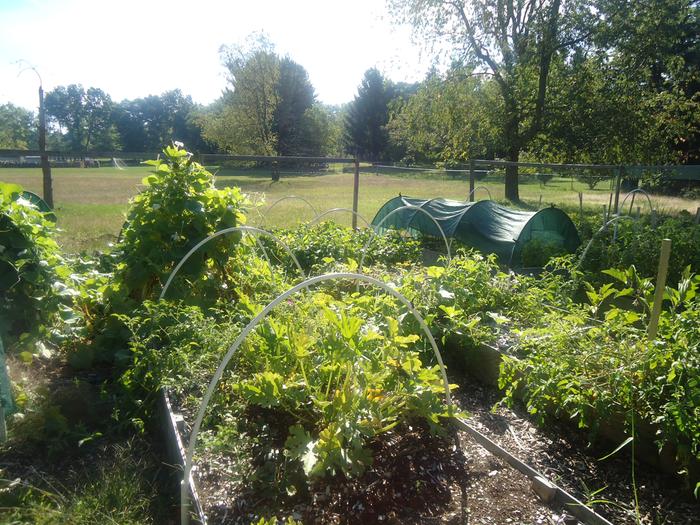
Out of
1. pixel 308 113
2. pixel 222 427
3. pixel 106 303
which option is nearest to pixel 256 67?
pixel 308 113

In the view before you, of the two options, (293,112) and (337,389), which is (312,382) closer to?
(337,389)

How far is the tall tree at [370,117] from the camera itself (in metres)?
41.4

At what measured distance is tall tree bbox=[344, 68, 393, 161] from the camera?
41.4m

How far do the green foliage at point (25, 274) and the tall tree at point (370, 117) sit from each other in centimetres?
3864

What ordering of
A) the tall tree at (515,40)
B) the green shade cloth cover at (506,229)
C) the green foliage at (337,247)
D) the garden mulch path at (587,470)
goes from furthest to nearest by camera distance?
the tall tree at (515,40) → the green shade cloth cover at (506,229) → the green foliage at (337,247) → the garden mulch path at (587,470)

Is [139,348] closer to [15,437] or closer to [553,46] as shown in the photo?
[15,437]

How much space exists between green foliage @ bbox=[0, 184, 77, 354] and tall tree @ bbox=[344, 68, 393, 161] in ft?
127

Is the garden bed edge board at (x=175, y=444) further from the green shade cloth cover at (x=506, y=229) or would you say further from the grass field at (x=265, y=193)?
the grass field at (x=265, y=193)

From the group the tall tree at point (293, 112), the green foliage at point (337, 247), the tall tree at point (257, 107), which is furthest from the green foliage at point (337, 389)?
the tall tree at point (293, 112)

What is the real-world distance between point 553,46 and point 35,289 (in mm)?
16388

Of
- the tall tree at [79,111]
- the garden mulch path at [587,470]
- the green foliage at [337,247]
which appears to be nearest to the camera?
the garden mulch path at [587,470]

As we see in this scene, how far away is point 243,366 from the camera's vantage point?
3002 mm

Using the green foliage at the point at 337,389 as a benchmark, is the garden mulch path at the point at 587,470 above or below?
below

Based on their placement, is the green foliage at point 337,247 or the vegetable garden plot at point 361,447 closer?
the vegetable garden plot at point 361,447
